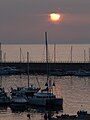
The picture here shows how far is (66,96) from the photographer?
80.8 meters

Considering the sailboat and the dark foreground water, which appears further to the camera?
the sailboat

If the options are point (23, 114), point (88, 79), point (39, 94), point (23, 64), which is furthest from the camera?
point (23, 64)

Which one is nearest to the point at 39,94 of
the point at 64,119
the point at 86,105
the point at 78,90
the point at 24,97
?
the point at 24,97

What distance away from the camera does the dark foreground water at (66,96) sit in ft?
199

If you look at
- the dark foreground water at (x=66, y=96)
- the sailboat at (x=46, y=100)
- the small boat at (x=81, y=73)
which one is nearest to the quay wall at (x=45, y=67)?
the small boat at (x=81, y=73)

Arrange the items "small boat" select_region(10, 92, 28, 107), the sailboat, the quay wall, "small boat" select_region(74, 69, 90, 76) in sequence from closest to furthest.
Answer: the sailboat
"small boat" select_region(10, 92, 28, 107)
"small boat" select_region(74, 69, 90, 76)
the quay wall

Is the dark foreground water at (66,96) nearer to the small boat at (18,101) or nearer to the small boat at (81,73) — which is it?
the small boat at (18,101)

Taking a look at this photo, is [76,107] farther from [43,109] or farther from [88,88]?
[88,88]

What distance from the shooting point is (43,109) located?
6316 centimetres

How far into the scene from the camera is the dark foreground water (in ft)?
199

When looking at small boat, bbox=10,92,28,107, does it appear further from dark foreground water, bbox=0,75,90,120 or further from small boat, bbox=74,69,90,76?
small boat, bbox=74,69,90,76

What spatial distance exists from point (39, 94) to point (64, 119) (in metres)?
19.5

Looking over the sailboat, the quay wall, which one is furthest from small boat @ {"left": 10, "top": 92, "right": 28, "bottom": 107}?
the quay wall

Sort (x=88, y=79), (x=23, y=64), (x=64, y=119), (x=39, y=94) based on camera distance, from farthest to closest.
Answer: (x=23, y=64) < (x=88, y=79) < (x=39, y=94) < (x=64, y=119)
